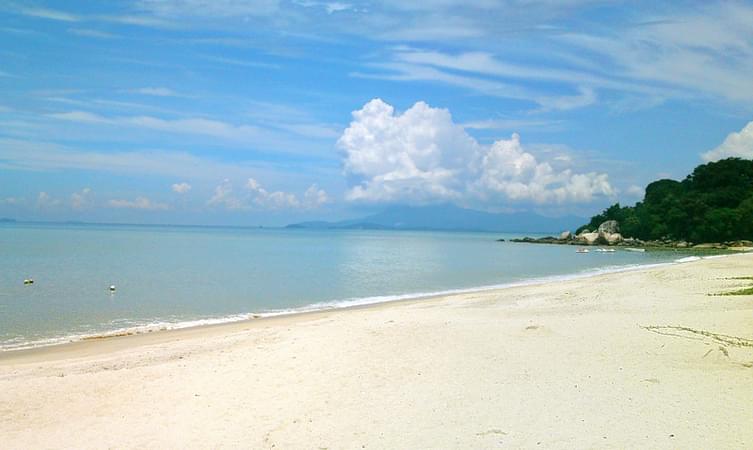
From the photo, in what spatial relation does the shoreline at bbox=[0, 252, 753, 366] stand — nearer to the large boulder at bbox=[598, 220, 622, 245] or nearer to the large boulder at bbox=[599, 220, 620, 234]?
the large boulder at bbox=[598, 220, 622, 245]

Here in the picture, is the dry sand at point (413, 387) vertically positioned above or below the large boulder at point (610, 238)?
below

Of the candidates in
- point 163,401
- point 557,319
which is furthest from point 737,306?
point 163,401

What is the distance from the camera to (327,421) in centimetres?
699

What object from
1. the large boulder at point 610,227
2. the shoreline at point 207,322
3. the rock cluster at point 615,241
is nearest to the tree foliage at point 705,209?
the rock cluster at point 615,241

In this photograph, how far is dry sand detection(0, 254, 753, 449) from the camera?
6457 millimetres

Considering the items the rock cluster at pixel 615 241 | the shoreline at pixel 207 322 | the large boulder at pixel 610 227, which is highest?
the large boulder at pixel 610 227

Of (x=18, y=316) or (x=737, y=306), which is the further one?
(x=18, y=316)

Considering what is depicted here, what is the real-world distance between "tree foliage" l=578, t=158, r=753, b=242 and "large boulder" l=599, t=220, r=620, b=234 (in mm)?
3372

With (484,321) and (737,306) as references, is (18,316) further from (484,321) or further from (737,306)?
(737,306)

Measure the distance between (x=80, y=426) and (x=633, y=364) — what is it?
27.4ft

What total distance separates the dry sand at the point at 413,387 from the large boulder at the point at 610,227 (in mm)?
105677

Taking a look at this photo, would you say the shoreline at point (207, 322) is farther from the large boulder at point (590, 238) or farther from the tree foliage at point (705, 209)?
the large boulder at point (590, 238)

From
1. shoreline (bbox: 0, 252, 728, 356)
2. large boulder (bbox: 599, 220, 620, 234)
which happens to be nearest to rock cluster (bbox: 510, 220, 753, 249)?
large boulder (bbox: 599, 220, 620, 234)

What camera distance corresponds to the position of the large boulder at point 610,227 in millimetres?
112688
